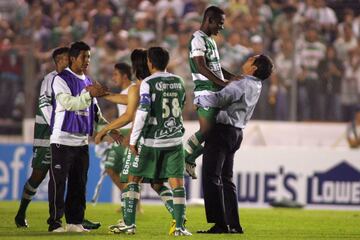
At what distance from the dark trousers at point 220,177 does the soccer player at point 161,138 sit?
0.66 m

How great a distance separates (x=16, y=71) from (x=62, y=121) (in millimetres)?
8905

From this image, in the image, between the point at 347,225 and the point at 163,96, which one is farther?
the point at 347,225

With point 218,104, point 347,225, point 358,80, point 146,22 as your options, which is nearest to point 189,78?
point 146,22

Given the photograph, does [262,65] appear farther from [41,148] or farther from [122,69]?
[122,69]

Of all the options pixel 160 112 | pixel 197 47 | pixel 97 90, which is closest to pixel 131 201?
pixel 160 112

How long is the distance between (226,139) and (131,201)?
4.66 feet

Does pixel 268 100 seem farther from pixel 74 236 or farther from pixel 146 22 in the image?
pixel 74 236

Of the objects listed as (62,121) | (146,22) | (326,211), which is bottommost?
(326,211)

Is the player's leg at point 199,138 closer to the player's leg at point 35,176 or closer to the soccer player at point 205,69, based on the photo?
the soccer player at point 205,69

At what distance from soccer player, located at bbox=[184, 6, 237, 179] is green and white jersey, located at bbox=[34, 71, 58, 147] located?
5.73 ft

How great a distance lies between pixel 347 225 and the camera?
1404 centimetres

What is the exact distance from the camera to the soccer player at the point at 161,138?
10.6m

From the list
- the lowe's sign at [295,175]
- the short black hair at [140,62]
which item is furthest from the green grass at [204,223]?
the short black hair at [140,62]

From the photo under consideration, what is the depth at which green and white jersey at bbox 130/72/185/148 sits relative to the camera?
414 inches
